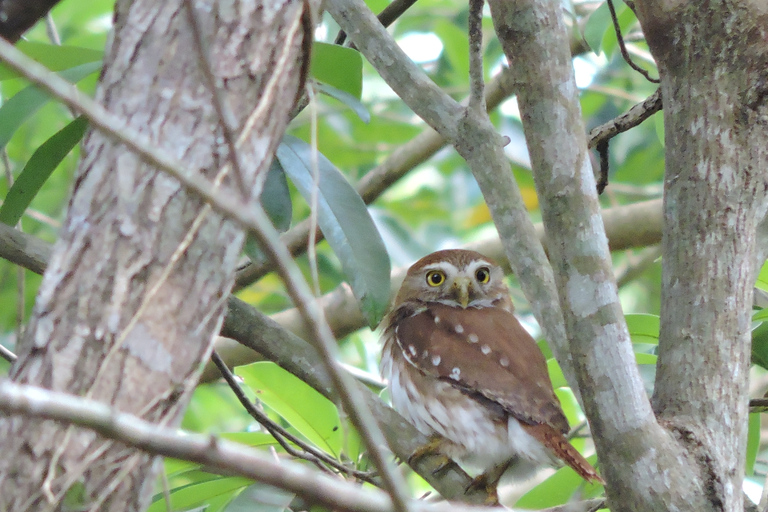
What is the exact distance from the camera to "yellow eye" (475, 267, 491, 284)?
378 cm

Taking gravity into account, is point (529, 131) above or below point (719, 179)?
above

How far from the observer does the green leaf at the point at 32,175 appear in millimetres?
2268

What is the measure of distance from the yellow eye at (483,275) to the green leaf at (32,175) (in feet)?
6.76

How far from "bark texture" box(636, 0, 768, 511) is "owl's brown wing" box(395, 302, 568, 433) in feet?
3.00

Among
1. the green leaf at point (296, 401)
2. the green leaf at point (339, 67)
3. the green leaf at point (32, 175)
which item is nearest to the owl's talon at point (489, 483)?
the green leaf at point (296, 401)

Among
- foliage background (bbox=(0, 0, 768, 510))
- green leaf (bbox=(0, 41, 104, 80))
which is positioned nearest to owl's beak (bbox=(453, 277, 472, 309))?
foliage background (bbox=(0, 0, 768, 510))

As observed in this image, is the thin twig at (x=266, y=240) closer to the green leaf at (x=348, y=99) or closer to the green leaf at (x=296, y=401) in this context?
the green leaf at (x=348, y=99)

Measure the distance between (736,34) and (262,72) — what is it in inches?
49.6

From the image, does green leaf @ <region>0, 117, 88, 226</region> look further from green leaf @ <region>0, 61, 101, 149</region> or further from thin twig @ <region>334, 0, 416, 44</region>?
thin twig @ <region>334, 0, 416, 44</region>

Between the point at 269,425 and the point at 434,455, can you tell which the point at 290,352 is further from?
the point at 434,455

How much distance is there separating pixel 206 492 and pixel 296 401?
1.37 feet

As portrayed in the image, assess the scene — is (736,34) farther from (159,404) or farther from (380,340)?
(380,340)

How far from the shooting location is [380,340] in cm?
362

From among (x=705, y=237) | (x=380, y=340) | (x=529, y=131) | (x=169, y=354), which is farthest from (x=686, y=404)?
(x=380, y=340)
